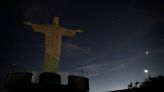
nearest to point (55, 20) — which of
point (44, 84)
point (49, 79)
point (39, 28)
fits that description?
point (39, 28)

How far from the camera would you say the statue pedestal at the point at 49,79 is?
13492mm

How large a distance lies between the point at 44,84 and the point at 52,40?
12.3 feet

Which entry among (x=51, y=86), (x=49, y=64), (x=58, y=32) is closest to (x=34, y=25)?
(x=58, y=32)

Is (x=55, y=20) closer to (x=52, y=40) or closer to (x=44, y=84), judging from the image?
(x=52, y=40)

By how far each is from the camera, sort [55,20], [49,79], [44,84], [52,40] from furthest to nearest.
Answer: [55,20], [52,40], [49,79], [44,84]

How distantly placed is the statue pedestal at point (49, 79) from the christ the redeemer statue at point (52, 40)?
0.58m

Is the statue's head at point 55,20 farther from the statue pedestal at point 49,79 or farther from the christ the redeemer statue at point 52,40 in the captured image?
the statue pedestal at point 49,79

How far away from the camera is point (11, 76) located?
13297mm

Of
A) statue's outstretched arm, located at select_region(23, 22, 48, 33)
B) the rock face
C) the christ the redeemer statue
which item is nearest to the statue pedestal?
the rock face

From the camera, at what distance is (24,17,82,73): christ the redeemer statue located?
14.6m

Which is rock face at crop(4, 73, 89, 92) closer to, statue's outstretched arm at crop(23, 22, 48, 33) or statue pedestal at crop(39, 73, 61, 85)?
statue pedestal at crop(39, 73, 61, 85)

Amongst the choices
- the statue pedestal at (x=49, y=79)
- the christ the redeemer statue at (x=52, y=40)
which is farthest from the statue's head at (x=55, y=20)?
the statue pedestal at (x=49, y=79)

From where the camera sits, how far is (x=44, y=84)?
41.8 ft

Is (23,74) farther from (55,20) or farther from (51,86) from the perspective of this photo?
(55,20)
